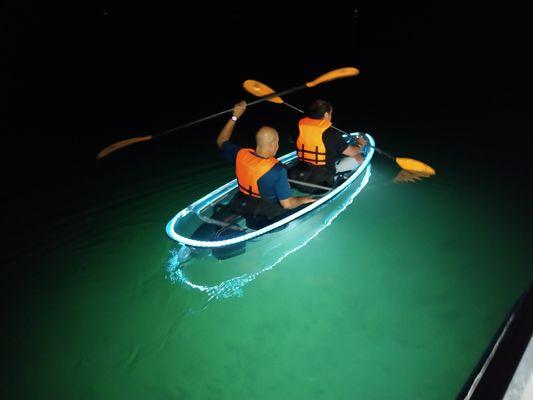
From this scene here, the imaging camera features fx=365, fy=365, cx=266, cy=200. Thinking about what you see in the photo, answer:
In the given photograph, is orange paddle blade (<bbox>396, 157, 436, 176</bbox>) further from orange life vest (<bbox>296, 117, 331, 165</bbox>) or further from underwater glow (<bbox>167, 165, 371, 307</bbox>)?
underwater glow (<bbox>167, 165, 371, 307</bbox>)

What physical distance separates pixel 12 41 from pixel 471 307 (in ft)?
73.4

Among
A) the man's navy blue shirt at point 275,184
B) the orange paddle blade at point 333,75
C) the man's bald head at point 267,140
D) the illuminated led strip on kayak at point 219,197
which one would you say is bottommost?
the illuminated led strip on kayak at point 219,197

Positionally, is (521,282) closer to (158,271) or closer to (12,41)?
(158,271)

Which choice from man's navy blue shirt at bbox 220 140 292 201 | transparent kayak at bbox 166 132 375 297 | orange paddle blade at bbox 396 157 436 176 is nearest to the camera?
man's navy blue shirt at bbox 220 140 292 201

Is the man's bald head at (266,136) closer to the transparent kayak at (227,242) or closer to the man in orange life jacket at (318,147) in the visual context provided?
the transparent kayak at (227,242)

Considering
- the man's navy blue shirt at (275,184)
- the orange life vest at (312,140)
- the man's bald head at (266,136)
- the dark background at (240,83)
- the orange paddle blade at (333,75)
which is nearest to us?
the man's bald head at (266,136)

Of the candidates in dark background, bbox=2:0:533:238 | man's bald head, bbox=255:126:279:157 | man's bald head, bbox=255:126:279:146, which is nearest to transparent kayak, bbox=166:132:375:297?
man's bald head, bbox=255:126:279:157

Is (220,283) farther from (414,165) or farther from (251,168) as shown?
(414,165)

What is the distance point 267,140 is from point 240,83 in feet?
31.8

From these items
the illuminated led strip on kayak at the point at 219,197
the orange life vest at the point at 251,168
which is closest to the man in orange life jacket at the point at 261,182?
the orange life vest at the point at 251,168

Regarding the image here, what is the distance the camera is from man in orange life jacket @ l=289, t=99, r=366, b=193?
15.5ft

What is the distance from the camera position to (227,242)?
3756mm

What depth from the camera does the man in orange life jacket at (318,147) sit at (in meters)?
4.73

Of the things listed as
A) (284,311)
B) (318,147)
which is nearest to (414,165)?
(318,147)
